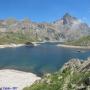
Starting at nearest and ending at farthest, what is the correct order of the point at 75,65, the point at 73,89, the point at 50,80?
the point at 73,89 < the point at 50,80 < the point at 75,65

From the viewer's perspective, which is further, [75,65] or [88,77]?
[75,65]

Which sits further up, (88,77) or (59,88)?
(88,77)

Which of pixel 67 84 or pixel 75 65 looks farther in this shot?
pixel 75 65

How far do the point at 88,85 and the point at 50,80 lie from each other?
12522 millimetres

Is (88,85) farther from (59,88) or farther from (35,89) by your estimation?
(35,89)

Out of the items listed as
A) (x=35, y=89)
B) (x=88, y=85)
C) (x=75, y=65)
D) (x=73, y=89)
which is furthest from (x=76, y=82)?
(x=75, y=65)

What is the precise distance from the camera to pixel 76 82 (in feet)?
93.7

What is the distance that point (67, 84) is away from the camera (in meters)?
30.4

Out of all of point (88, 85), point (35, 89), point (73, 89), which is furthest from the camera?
point (35, 89)

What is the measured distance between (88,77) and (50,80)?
12.0m

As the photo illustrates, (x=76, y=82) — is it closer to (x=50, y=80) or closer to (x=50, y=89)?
(x=50, y=89)

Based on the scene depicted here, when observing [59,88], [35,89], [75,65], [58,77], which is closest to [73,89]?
[59,88]

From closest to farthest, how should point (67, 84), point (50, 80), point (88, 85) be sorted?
point (88, 85)
point (67, 84)
point (50, 80)

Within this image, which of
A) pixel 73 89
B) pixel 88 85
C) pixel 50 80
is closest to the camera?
pixel 88 85
